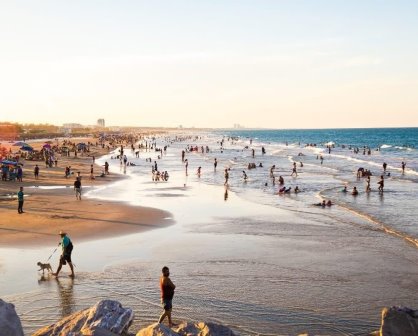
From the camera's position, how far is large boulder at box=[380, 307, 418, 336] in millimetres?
9281

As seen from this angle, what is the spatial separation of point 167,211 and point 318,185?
2188 centimetres

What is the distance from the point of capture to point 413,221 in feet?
87.8

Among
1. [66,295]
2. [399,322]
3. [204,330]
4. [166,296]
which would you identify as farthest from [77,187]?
[399,322]

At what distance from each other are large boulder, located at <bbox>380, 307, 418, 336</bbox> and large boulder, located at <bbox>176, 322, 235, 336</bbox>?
320 centimetres

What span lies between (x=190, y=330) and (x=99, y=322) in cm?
175

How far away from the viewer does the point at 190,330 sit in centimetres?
905

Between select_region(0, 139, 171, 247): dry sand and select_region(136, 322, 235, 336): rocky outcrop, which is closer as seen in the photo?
select_region(136, 322, 235, 336): rocky outcrop

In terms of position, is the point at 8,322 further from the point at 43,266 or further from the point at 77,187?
the point at 77,187

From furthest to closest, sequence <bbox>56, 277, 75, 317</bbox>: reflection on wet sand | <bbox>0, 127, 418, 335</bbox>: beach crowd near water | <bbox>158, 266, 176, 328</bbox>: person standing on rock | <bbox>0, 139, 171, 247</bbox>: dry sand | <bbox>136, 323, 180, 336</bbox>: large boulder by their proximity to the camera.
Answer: <bbox>0, 139, 171, 247</bbox>: dry sand → <bbox>0, 127, 418, 335</bbox>: beach crowd near water → <bbox>56, 277, 75, 317</bbox>: reflection on wet sand → <bbox>158, 266, 176, 328</bbox>: person standing on rock → <bbox>136, 323, 180, 336</bbox>: large boulder

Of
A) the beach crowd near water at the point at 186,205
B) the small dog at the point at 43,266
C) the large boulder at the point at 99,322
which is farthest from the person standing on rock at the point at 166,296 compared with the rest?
the small dog at the point at 43,266

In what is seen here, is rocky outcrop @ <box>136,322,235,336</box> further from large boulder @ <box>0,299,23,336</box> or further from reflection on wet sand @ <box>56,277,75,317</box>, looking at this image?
reflection on wet sand @ <box>56,277,75,317</box>

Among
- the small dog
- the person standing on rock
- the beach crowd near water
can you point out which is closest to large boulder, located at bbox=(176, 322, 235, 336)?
the person standing on rock

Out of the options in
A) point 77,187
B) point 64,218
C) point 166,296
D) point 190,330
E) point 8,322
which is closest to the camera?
point 8,322

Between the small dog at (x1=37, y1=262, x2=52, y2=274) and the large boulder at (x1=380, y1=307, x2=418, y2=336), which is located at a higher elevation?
the large boulder at (x1=380, y1=307, x2=418, y2=336)
